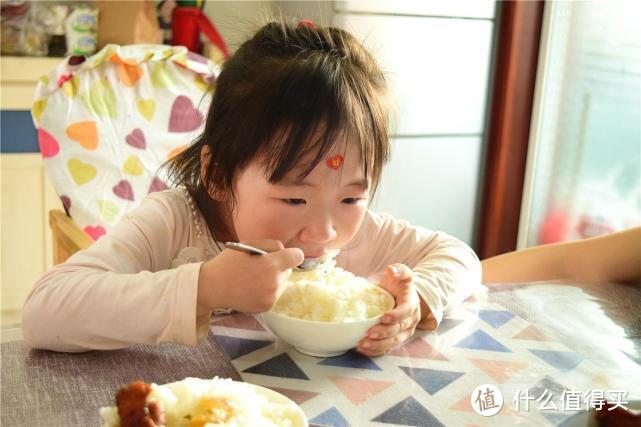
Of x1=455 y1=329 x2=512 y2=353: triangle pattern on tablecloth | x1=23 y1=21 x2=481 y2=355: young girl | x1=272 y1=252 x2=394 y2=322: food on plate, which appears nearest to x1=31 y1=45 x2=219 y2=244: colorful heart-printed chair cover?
x1=23 y1=21 x2=481 y2=355: young girl

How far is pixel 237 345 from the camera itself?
33.7 inches

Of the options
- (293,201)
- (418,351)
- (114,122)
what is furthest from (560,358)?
(114,122)

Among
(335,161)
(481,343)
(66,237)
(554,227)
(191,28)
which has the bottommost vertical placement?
(554,227)

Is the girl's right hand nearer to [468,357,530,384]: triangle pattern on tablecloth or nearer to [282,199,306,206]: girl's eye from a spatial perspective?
[282,199,306,206]: girl's eye

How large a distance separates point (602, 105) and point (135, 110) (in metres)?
1.62

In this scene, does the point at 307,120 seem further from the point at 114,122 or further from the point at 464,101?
the point at 464,101

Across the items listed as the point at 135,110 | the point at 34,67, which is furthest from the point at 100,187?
the point at 34,67

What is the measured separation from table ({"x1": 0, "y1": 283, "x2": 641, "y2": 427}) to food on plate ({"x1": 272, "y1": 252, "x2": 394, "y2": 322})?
1.9 inches

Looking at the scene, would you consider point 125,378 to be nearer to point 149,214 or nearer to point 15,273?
point 149,214

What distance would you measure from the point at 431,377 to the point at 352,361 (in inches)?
3.8

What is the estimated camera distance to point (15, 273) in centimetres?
251

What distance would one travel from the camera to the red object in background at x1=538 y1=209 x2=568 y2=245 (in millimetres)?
2666

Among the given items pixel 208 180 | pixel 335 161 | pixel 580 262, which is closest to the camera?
pixel 335 161

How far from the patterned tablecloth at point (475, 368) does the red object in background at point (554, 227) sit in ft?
5.52
